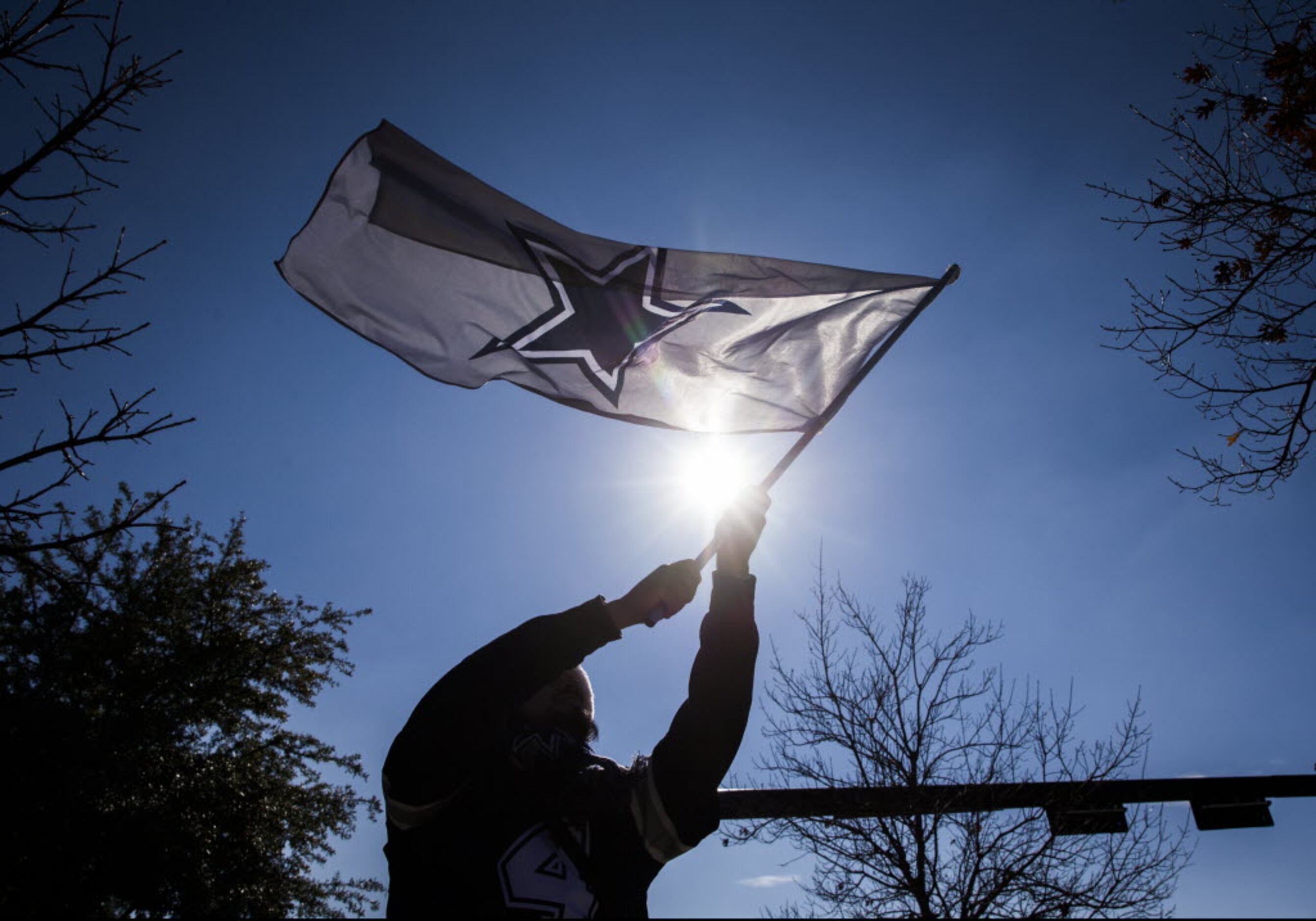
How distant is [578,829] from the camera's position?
221cm

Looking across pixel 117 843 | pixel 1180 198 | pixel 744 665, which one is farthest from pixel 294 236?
pixel 117 843

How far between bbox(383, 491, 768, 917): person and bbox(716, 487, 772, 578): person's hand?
133 millimetres

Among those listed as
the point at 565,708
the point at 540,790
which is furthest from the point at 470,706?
the point at 565,708

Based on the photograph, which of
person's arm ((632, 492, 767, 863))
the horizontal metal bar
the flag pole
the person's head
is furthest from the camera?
the horizontal metal bar

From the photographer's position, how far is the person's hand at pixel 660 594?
2398mm

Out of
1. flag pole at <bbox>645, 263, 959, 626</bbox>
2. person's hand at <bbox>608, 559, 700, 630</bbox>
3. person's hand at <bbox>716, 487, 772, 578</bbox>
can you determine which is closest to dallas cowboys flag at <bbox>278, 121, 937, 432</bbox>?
flag pole at <bbox>645, 263, 959, 626</bbox>

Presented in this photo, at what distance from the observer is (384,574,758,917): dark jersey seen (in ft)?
6.68

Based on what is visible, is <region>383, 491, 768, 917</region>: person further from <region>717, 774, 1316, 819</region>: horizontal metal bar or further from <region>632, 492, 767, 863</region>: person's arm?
<region>717, 774, 1316, 819</region>: horizontal metal bar

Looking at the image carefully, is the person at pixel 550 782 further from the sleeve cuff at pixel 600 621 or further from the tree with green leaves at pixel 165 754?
the tree with green leaves at pixel 165 754

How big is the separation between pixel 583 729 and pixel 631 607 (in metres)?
0.53

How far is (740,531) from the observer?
270 centimetres

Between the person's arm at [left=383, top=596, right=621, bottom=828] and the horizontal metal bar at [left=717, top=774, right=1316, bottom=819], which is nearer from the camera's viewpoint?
the person's arm at [left=383, top=596, right=621, bottom=828]

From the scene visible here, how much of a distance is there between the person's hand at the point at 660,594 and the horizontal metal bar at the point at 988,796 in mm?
6284

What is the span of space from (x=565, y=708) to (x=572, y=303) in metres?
2.48
